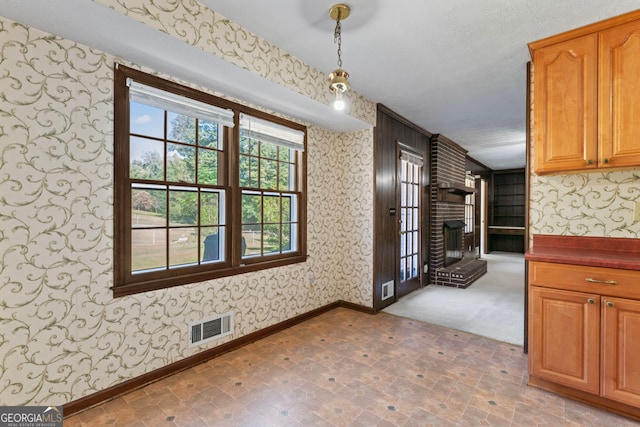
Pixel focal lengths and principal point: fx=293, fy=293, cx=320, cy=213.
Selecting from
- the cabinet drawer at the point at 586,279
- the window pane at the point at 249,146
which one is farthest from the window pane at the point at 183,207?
the cabinet drawer at the point at 586,279

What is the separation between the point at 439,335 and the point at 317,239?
1.70m

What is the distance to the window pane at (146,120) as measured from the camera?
7.20 ft

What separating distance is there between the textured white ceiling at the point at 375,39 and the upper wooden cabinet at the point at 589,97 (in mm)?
131

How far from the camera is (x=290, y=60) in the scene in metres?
2.57

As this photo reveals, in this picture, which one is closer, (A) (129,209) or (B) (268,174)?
(A) (129,209)

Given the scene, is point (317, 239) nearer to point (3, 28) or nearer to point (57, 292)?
point (57, 292)

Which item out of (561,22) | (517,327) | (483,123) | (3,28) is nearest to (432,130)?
(483,123)

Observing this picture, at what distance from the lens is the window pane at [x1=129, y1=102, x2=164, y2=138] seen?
2195mm

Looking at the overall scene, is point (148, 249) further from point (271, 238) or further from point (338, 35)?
point (338, 35)

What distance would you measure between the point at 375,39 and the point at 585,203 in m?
2.12

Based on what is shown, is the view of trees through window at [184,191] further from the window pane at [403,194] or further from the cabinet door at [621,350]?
the cabinet door at [621,350]

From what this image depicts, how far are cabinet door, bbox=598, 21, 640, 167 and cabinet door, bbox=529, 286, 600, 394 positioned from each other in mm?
990

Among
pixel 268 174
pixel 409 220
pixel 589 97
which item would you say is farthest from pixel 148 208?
pixel 409 220
